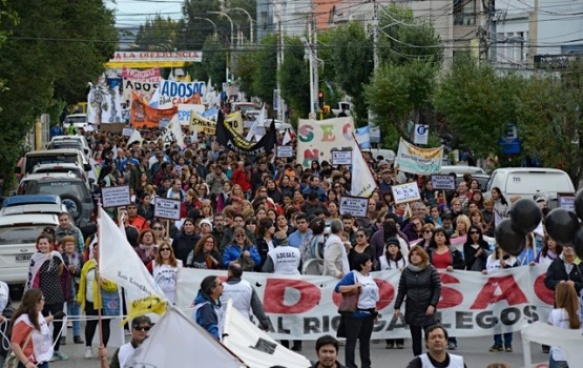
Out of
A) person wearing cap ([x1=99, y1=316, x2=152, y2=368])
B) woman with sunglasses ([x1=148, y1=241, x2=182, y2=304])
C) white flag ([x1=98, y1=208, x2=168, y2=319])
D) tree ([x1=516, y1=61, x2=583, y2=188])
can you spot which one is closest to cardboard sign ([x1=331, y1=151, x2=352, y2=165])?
tree ([x1=516, y1=61, x2=583, y2=188])

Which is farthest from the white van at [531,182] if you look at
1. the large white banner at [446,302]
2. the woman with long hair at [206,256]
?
the woman with long hair at [206,256]

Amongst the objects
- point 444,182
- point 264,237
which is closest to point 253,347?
point 264,237

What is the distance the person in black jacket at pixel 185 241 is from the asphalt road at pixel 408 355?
6.60 feet

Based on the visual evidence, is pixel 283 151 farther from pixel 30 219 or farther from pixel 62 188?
pixel 30 219

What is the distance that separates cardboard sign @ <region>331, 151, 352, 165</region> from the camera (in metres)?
31.9

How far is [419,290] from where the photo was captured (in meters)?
15.6

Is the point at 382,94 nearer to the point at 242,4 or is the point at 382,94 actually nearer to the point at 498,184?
the point at 498,184

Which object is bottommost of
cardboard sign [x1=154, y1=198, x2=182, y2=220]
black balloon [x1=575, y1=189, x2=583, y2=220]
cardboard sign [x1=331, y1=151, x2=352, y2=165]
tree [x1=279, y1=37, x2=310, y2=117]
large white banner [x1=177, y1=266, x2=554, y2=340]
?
large white banner [x1=177, y1=266, x2=554, y2=340]

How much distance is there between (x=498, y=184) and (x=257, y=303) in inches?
570

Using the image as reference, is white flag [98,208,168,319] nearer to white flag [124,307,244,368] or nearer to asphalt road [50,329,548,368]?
white flag [124,307,244,368]

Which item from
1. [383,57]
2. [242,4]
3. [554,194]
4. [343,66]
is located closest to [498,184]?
[554,194]

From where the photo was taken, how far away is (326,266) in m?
17.3

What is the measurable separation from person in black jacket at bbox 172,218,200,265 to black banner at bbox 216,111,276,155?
58.1ft

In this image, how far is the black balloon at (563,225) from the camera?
11688 millimetres
